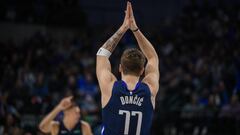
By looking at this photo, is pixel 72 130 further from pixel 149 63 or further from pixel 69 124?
pixel 149 63

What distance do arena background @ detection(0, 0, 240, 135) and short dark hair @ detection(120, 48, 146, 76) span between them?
731 centimetres

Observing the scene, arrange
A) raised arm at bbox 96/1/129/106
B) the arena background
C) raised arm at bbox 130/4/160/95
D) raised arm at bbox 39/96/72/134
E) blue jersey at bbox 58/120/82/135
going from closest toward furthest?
raised arm at bbox 96/1/129/106, raised arm at bbox 130/4/160/95, blue jersey at bbox 58/120/82/135, raised arm at bbox 39/96/72/134, the arena background

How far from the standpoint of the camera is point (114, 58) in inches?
881

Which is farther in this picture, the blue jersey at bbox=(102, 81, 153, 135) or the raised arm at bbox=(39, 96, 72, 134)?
the raised arm at bbox=(39, 96, 72, 134)

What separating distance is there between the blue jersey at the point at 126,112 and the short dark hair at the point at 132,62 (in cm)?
15

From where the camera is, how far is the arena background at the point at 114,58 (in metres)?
16.8

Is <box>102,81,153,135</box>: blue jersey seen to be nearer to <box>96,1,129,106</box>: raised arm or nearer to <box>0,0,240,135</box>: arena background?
<box>96,1,129,106</box>: raised arm

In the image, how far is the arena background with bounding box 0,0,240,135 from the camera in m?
16.8

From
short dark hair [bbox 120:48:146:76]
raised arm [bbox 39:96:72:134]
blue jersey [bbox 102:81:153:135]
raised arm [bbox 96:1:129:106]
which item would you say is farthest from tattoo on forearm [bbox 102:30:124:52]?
raised arm [bbox 39:96:72:134]

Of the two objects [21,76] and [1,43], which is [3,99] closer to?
[21,76]

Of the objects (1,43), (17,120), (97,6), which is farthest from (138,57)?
(97,6)

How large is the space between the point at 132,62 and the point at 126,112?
50cm

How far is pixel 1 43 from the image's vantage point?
21641mm

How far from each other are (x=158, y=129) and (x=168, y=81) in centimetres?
306
